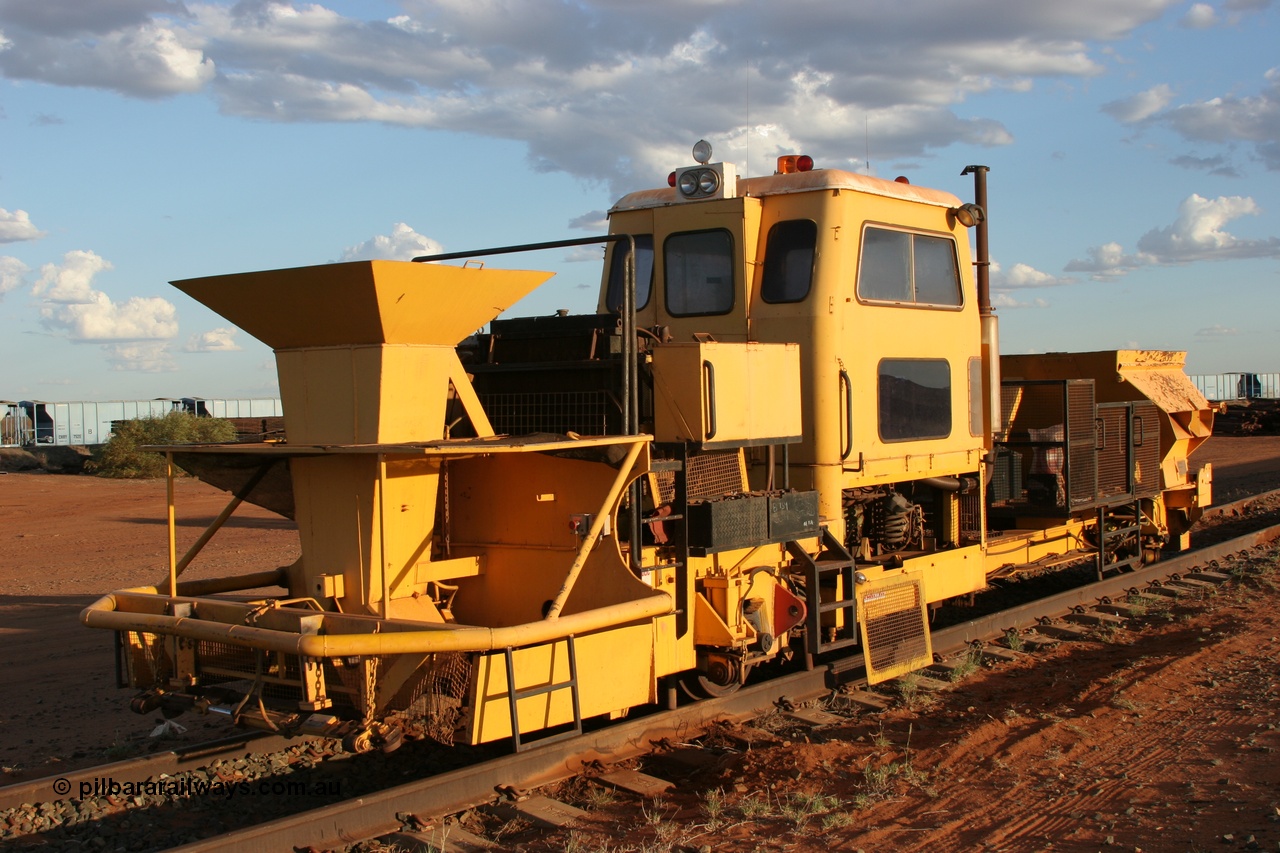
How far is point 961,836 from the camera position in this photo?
497cm

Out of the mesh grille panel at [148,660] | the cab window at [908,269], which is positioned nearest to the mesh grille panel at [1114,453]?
the cab window at [908,269]

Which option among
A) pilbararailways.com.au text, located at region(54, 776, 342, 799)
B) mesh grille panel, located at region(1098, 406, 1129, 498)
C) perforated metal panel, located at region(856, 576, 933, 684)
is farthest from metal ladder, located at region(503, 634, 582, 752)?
mesh grille panel, located at region(1098, 406, 1129, 498)

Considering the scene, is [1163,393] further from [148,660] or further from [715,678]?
[148,660]

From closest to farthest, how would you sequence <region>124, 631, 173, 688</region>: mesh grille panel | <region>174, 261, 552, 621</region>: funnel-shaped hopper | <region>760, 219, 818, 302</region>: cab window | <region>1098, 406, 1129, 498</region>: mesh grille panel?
<region>174, 261, 552, 621</region>: funnel-shaped hopper
<region>124, 631, 173, 688</region>: mesh grille panel
<region>760, 219, 818, 302</region>: cab window
<region>1098, 406, 1129, 498</region>: mesh grille panel

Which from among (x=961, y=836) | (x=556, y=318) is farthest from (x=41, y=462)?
(x=961, y=836)

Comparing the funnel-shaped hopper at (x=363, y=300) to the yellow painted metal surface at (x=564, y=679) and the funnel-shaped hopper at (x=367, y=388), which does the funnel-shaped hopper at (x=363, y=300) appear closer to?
the funnel-shaped hopper at (x=367, y=388)

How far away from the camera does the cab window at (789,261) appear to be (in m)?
7.61

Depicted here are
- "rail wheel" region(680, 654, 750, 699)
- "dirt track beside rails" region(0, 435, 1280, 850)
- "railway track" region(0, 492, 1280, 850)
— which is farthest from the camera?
"rail wheel" region(680, 654, 750, 699)

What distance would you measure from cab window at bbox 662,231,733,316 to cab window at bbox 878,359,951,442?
1.24 m

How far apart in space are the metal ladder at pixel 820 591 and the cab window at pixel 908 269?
1767 mm

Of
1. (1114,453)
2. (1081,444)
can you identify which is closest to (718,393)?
(1081,444)

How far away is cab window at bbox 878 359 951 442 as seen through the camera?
794cm

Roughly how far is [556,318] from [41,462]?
31.5m

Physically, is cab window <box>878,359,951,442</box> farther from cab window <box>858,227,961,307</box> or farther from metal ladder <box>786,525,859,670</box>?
metal ladder <box>786,525,859,670</box>
